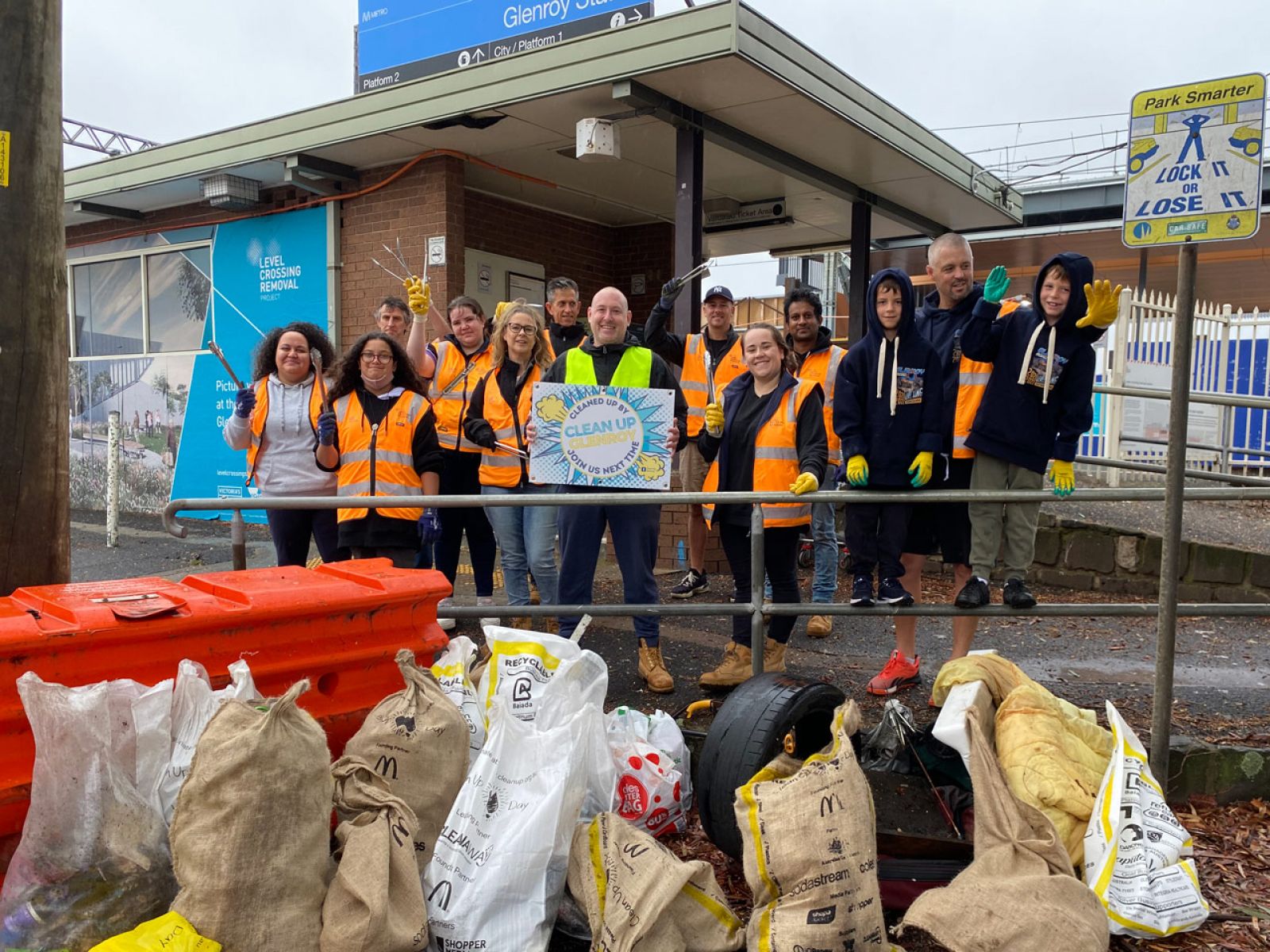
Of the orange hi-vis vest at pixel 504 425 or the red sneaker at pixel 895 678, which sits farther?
the orange hi-vis vest at pixel 504 425

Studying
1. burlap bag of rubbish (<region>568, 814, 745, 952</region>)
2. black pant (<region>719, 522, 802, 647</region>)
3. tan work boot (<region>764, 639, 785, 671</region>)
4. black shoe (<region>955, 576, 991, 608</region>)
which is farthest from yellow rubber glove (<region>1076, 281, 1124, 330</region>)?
burlap bag of rubbish (<region>568, 814, 745, 952</region>)

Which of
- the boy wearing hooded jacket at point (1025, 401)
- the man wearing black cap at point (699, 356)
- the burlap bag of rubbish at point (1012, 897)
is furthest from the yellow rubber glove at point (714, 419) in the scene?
the burlap bag of rubbish at point (1012, 897)

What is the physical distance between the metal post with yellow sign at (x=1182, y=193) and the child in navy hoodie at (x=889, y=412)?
0.96 meters

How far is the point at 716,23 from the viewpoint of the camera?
225 inches

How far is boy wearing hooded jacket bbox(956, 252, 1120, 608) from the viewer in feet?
12.5

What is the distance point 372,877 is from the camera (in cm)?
235

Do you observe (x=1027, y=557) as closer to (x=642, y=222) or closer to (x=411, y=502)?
(x=411, y=502)

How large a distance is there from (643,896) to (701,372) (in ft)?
12.0

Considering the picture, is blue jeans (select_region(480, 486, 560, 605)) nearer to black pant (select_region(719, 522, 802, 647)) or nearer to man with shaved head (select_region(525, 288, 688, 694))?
man with shaved head (select_region(525, 288, 688, 694))

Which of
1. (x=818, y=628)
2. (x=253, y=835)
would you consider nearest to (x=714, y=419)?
(x=818, y=628)

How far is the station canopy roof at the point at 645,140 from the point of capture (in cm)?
609

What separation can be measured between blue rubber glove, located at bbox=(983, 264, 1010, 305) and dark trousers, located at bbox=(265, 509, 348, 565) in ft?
10.7

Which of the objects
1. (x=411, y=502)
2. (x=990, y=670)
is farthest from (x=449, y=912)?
(x=990, y=670)

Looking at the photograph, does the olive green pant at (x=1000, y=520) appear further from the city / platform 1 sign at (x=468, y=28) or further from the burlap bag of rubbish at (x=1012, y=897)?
the city / platform 1 sign at (x=468, y=28)
